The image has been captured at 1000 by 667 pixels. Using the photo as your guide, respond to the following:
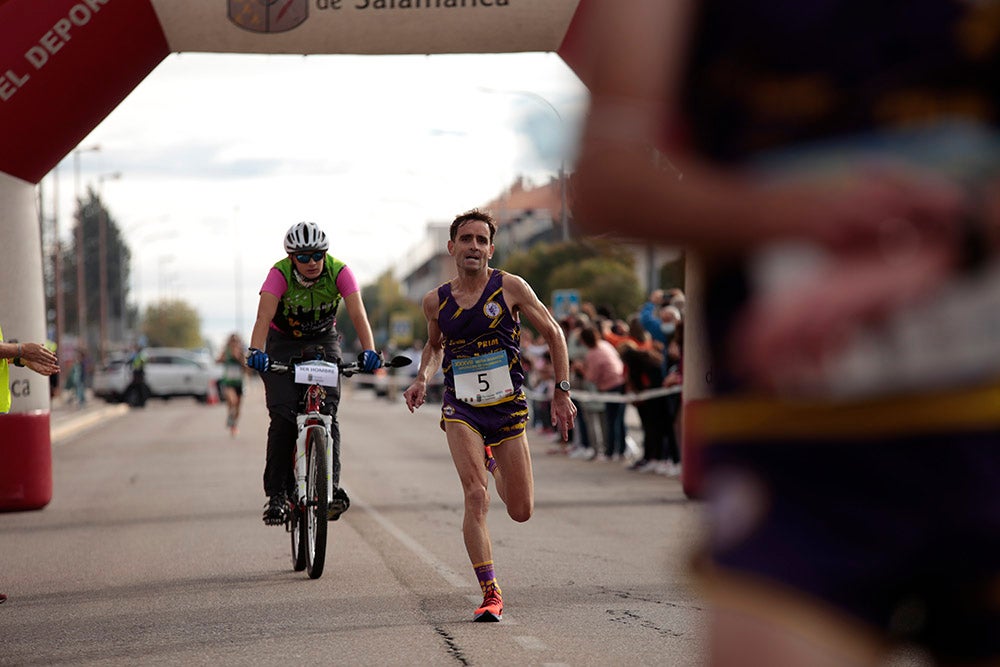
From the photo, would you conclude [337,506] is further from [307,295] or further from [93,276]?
[93,276]

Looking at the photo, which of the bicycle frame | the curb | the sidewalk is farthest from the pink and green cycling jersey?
the curb

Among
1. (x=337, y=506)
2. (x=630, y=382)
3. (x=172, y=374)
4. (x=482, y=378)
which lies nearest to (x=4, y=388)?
(x=337, y=506)

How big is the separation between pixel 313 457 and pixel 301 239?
4.14 feet

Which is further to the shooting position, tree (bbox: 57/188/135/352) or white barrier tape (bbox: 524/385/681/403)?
tree (bbox: 57/188/135/352)

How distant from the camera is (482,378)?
7.72 m

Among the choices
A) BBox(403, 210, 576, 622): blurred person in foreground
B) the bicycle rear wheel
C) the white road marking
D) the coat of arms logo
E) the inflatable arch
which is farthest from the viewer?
the coat of arms logo

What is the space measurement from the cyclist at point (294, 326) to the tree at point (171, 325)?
5800 inches

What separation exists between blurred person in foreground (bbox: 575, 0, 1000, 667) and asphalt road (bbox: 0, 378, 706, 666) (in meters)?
4.48

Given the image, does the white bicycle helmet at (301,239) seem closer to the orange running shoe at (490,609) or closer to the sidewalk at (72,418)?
the orange running shoe at (490,609)

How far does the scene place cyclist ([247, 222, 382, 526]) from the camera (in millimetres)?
9430

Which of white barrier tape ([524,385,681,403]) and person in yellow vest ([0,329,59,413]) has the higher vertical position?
person in yellow vest ([0,329,59,413])

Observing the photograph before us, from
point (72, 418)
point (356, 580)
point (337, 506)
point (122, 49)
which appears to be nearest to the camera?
point (337, 506)

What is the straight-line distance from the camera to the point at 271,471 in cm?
963

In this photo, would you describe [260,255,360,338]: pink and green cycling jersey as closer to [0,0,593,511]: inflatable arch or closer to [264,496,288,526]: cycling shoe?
[264,496,288,526]: cycling shoe
